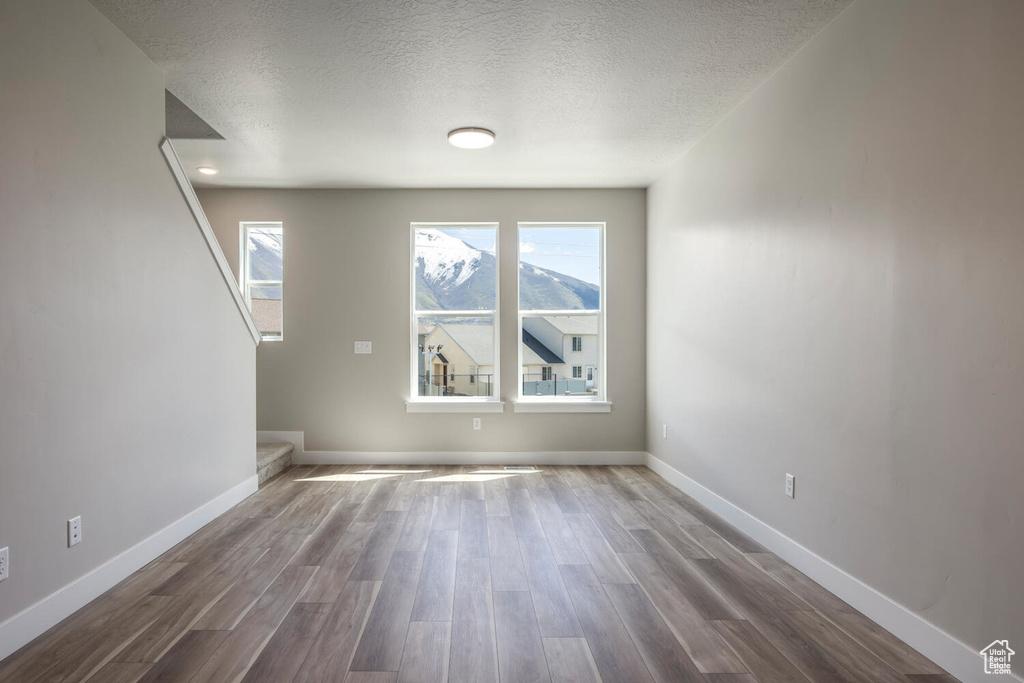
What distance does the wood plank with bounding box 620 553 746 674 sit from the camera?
5.94ft

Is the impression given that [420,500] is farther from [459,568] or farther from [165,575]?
[165,575]

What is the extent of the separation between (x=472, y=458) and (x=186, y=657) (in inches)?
129

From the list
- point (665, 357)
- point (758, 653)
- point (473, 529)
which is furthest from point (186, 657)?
point (665, 357)

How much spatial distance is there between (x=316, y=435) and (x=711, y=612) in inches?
153

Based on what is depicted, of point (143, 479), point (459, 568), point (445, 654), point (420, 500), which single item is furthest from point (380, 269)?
point (445, 654)

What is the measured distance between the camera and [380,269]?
5016mm

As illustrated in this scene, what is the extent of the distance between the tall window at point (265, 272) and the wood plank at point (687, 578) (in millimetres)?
3802

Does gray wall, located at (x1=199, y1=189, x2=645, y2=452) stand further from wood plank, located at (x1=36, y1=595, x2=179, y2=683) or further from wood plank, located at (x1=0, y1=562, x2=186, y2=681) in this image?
wood plank, located at (x1=36, y1=595, x2=179, y2=683)

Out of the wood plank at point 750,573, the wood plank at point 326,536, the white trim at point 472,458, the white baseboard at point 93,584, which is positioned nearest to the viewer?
the white baseboard at point 93,584

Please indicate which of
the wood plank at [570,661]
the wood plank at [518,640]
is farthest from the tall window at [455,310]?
the wood plank at [570,661]

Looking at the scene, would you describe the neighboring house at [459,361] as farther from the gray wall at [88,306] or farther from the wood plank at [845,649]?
the wood plank at [845,649]

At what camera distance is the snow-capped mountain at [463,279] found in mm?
5121

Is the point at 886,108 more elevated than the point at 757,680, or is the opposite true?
the point at 886,108

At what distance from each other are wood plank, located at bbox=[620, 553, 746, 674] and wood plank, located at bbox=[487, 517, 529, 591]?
0.55 metres
